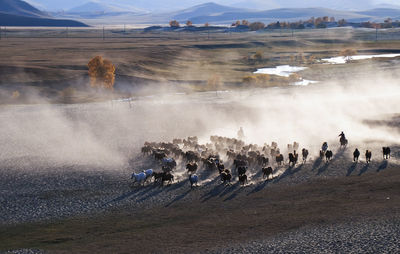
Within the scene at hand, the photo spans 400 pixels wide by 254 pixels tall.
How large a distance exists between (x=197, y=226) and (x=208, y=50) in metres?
136

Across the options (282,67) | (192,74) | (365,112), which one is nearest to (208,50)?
(282,67)

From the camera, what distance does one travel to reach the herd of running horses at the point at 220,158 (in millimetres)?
36781

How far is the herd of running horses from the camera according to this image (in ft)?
121

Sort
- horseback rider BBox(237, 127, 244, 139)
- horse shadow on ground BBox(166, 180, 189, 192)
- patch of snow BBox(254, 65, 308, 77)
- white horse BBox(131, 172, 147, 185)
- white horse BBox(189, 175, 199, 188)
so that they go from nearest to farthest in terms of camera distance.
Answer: horse shadow on ground BBox(166, 180, 189, 192)
white horse BBox(189, 175, 199, 188)
white horse BBox(131, 172, 147, 185)
horseback rider BBox(237, 127, 244, 139)
patch of snow BBox(254, 65, 308, 77)

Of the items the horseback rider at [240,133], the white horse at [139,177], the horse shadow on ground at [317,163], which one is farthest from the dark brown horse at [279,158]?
the horseback rider at [240,133]

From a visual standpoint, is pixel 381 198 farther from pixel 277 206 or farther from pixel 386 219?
pixel 277 206

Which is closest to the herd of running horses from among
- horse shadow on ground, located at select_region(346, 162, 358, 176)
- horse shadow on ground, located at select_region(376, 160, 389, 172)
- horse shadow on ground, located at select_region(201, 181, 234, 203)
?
horse shadow on ground, located at select_region(201, 181, 234, 203)

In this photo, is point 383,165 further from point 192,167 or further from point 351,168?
point 192,167

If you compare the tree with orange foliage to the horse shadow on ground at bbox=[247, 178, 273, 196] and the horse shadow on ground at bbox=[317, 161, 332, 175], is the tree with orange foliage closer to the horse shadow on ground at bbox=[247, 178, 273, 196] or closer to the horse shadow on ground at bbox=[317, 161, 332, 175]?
the horse shadow on ground at bbox=[317, 161, 332, 175]

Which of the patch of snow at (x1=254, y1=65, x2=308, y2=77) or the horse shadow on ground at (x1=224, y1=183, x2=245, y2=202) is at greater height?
the patch of snow at (x1=254, y1=65, x2=308, y2=77)

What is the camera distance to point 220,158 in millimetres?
43812

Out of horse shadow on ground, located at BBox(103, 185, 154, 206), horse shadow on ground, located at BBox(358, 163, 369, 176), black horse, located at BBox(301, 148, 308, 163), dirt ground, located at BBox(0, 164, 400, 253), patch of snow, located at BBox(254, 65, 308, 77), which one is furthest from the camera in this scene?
patch of snow, located at BBox(254, 65, 308, 77)

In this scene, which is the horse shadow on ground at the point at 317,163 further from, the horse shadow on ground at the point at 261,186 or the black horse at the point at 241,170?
the black horse at the point at 241,170

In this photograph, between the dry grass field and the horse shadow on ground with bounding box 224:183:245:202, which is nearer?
the horse shadow on ground with bounding box 224:183:245:202
